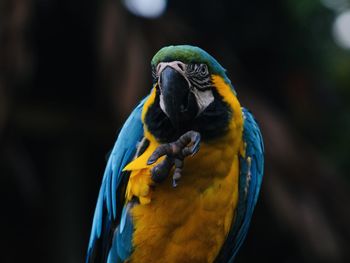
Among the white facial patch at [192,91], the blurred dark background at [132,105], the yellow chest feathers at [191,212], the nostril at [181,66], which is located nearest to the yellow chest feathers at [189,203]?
the yellow chest feathers at [191,212]

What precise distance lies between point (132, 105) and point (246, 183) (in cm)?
184

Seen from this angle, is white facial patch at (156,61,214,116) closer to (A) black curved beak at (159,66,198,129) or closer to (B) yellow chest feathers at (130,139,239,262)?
(A) black curved beak at (159,66,198,129)

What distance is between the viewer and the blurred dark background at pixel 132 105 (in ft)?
14.1

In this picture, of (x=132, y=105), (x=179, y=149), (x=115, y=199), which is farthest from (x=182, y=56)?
(x=132, y=105)

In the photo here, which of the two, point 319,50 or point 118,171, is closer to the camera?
point 118,171

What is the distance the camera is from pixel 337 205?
4.99 metres

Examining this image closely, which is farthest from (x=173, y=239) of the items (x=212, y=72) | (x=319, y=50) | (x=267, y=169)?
(x=319, y=50)

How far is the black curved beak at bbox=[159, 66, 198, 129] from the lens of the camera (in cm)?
204

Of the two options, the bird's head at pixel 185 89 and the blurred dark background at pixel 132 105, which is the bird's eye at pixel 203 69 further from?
the blurred dark background at pixel 132 105

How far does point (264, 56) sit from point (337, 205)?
4.29 ft

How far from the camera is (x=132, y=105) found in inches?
165

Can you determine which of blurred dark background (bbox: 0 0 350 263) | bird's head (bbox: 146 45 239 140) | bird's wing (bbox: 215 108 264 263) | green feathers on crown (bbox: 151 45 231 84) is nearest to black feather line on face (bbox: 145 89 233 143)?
bird's head (bbox: 146 45 239 140)

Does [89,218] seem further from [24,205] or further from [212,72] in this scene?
[212,72]

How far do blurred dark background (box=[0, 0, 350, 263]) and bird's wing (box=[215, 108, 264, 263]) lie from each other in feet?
5.81
